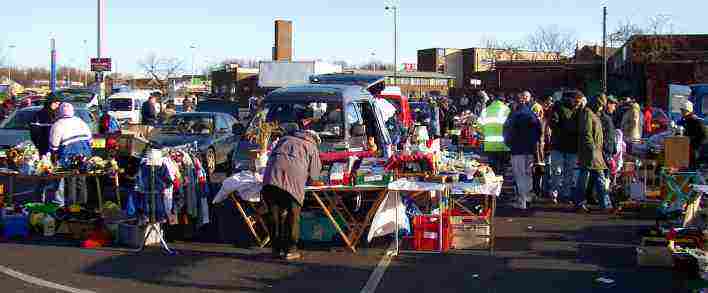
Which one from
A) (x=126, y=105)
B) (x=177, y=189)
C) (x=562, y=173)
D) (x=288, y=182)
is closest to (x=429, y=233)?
(x=288, y=182)

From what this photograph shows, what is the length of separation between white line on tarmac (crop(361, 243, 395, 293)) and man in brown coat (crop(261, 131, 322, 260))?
3.18 feet

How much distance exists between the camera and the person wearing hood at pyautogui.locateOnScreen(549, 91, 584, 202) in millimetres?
12023

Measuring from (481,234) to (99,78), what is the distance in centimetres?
2280

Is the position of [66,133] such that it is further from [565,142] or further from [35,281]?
[565,142]

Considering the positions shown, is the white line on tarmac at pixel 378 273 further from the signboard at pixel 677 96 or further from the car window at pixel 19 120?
the signboard at pixel 677 96

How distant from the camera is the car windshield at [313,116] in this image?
11.6 metres

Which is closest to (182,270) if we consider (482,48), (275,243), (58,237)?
(275,243)

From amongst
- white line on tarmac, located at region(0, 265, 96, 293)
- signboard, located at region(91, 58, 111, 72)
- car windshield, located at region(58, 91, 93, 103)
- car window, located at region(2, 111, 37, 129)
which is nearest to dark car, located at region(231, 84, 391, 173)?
white line on tarmac, located at region(0, 265, 96, 293)

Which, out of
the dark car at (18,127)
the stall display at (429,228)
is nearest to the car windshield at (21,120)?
the dark car at (18,127)

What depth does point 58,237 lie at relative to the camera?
1017 centimetres

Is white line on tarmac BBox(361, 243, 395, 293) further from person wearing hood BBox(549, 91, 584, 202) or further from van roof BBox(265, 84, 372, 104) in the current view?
person wearing hood BBox(549, 91, 584, 202)

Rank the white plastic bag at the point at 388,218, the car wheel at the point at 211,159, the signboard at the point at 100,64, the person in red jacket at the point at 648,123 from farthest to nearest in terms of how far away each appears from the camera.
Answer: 1. the signboard at the point at 100,64
2. the person in red jacket at the point at 648,123
3. the car wheel at the point at 211,159
4. the white plastic bag at the point at 388,218

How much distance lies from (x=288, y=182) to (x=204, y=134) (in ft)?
31.7

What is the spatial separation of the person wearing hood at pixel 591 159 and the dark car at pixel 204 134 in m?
8.13
